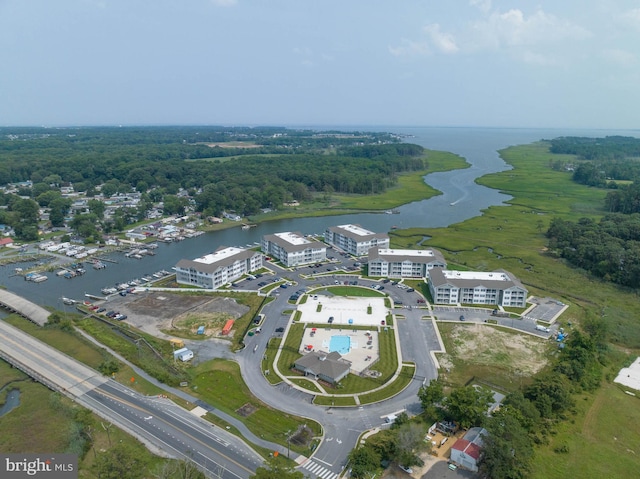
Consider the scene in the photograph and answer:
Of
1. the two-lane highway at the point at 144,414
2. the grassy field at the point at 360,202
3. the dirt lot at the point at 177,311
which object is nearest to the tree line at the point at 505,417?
the two-lane highway at the point at 144,414

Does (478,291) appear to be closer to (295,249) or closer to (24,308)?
(295,249)

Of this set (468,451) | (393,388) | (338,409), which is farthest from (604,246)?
(338,409)

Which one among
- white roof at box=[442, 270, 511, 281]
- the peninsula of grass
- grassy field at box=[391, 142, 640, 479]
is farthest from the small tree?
white roof at box=[442, 270, 511, 281]

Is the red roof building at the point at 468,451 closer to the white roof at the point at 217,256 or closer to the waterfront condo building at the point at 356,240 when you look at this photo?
the white roof at the point at 217,256

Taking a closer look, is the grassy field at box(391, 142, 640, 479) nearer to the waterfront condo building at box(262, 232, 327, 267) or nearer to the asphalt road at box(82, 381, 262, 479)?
the waterfront condo building at box(262, 232, 327, 267)

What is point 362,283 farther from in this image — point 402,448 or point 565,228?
point 565,228

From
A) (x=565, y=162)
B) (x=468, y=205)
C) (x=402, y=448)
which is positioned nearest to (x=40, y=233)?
(x=402, y=448)
